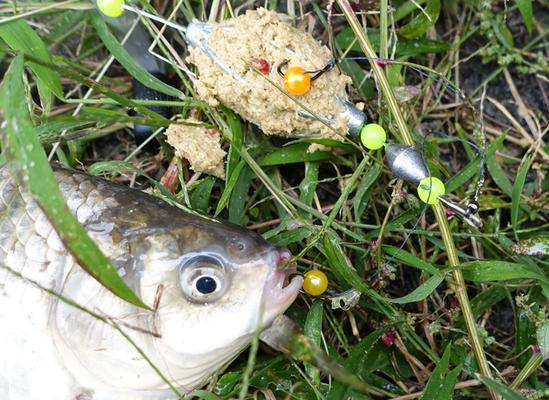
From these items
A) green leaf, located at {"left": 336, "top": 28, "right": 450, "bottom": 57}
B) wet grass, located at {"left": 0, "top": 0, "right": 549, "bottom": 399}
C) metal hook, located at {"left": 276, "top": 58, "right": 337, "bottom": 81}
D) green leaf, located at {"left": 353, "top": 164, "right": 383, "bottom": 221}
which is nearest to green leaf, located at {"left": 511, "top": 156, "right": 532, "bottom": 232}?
wet grass, located at {"left": 0, "top": 0, "right": 549, "bottom": 399}

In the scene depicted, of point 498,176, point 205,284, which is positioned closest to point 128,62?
point 205,284

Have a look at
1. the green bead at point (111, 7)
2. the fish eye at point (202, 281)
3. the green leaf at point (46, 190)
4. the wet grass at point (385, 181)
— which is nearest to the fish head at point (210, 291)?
the fish eye at point (202, 281)

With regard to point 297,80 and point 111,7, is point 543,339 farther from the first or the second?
point 111,7

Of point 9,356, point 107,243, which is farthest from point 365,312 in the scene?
point 9,356

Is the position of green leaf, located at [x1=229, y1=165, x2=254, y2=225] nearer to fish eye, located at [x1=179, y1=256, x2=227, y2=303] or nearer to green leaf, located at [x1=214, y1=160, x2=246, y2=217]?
green leaf, located at [x1=214, y1=160, x2=246, y2=217]

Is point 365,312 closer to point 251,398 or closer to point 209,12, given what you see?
point 251,398

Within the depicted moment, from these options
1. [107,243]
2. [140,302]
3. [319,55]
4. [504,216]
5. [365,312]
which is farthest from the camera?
[504,216]

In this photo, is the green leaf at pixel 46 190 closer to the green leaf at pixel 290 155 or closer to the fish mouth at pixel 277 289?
the fish mouth at pixel 277 289
